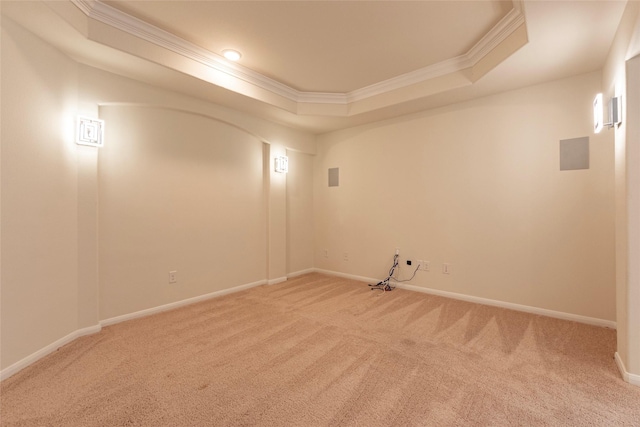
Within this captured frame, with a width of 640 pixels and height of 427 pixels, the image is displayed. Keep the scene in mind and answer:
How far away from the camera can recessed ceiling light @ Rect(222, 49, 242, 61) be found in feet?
9.67

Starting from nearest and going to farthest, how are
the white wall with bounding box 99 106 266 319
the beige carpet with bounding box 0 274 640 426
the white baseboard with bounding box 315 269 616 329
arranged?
the beige carpet with bounding box 0 274 640 426 → the white baseboard with bounding box 315 269 616 329 → the white wall with bounding box 99 106 266 319

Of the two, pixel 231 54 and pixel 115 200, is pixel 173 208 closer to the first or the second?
pixel 115 200

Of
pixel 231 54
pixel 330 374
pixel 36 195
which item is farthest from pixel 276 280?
pixel 231 54

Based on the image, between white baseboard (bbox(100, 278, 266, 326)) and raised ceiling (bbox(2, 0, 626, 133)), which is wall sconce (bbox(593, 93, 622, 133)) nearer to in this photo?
raised ceiling (bbox(2, 0, 626, 133))

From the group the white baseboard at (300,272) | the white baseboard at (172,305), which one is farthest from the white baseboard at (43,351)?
the white baseboard at (300,272)

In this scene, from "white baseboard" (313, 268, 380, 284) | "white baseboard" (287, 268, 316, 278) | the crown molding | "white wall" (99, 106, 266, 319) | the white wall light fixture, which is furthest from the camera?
"white baseboard" (287, 268, 316, 278)

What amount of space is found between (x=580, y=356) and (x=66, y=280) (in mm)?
4336

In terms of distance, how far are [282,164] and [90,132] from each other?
2.45 m

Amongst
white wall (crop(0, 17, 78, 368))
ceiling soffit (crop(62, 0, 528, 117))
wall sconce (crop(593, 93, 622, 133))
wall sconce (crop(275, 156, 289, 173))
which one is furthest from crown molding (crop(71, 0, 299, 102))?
wall sconce (crop(593, 93, 622, 133))

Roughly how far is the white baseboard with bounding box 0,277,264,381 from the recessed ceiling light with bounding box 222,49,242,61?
112 inches

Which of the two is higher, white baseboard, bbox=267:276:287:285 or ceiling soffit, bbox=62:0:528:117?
ceiling soffit, bbox=62:0:528:117

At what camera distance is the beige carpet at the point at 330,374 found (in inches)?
64.4

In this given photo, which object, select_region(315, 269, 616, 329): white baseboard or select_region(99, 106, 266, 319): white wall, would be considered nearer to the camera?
select_region(315, 269, 616, 329): white baseboard

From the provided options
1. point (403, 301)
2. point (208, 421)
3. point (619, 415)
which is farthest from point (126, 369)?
point (619, 415)
